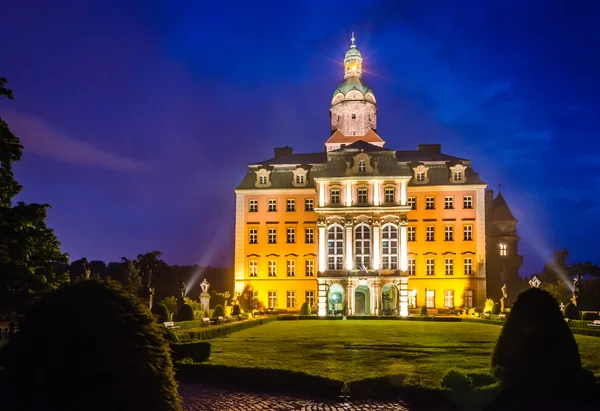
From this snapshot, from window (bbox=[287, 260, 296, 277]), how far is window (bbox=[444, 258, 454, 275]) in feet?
45.9

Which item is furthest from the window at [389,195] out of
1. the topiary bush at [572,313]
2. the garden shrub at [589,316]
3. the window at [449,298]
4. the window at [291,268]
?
the garden shrub at [589,316]

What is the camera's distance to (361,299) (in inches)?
2007

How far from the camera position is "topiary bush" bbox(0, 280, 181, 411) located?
5.28 meters

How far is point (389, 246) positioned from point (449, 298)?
26.1 ft

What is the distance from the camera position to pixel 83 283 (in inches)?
230

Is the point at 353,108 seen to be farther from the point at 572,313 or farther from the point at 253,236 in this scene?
the point at 572,313

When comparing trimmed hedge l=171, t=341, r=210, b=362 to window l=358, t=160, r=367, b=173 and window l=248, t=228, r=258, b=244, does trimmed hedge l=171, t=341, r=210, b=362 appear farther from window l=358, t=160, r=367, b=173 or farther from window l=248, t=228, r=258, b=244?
window l=248, t=228, r=258, b=244

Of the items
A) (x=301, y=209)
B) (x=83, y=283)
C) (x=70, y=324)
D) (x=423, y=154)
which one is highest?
(x=423, y=154)

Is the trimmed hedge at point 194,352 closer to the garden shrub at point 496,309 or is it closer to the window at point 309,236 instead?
the garden shrub at point 496,309

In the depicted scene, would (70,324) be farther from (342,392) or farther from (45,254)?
(45,254)

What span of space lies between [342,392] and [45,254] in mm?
9372

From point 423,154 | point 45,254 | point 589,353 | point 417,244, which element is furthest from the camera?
point 423,154

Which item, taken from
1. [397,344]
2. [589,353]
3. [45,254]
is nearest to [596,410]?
[589,353]

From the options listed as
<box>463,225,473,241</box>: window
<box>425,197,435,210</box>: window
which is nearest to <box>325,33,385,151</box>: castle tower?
<box>425,197,435,210</box>: window
